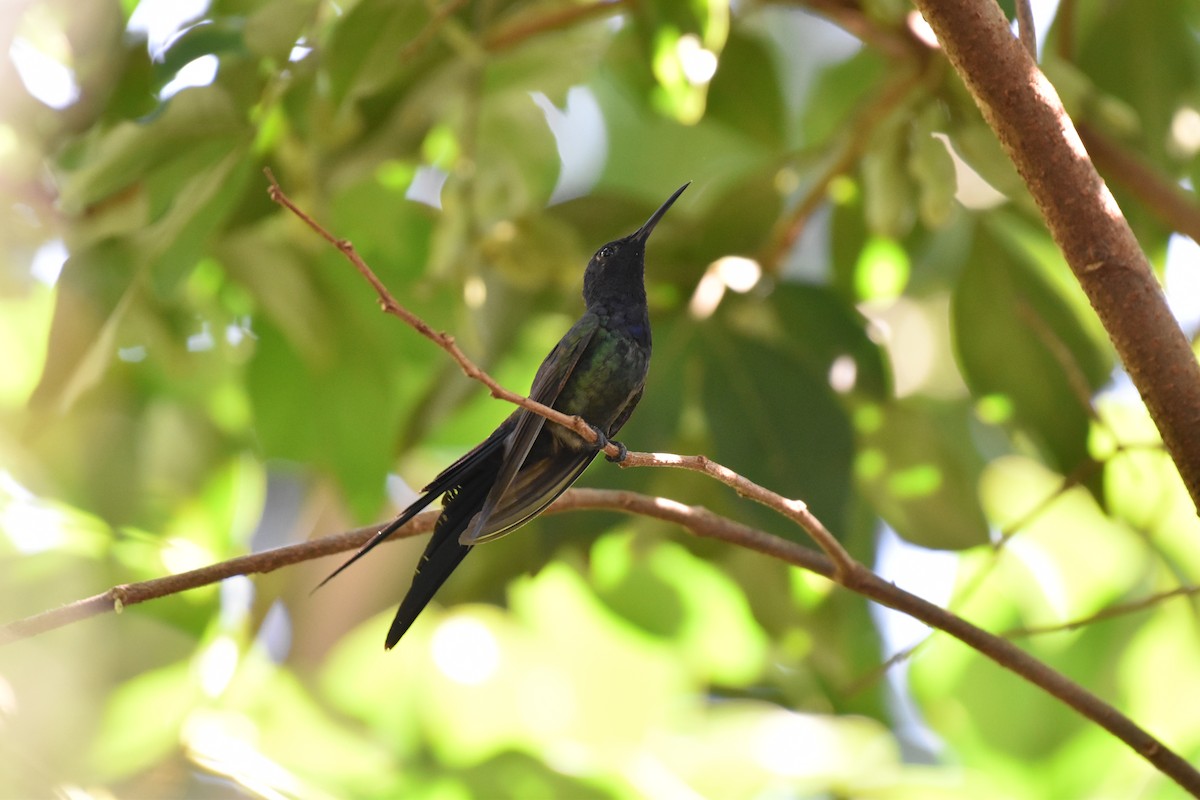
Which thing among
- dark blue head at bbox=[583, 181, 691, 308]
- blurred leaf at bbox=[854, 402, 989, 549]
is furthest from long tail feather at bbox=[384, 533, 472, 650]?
blurred leaf at bbox=[854, 402, 989, 549]

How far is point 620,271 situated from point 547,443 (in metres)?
0.61

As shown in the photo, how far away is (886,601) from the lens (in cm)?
176

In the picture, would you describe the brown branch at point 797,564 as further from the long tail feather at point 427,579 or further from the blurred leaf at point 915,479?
the blurred leaf at point 915,479

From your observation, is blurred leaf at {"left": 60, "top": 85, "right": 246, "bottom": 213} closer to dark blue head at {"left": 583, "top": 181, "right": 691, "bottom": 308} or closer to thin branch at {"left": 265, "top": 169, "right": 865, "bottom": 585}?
dark blue head at {"left": 583, "top": 181, "right": 691, "bottom": 308}

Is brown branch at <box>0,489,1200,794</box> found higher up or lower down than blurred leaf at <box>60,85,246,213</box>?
lower down

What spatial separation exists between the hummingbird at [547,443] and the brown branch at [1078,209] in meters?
0.68

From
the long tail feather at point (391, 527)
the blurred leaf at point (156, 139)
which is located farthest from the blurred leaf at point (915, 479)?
the blurred leaf at point (156, 139)

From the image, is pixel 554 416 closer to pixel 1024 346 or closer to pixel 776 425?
pixel 776 425

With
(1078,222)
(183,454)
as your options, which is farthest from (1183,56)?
(183,454)

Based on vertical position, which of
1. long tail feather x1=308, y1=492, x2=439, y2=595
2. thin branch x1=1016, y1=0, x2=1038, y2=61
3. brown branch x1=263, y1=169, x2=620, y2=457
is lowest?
long tail feather x1=308, y1=492, x2=439, y2=595

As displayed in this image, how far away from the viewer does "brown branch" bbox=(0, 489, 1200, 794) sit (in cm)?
156

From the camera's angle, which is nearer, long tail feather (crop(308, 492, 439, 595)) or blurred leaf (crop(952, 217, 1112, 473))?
long tail feather (crop(308, 492, 439, 595))

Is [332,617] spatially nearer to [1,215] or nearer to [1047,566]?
[1,215]

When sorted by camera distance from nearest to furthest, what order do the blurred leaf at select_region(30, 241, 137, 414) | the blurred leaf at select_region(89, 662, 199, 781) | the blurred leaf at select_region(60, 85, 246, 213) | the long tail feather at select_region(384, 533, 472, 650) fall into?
the long tail feather at select_region(384, 533, 472, 650), the blurred leaf at select_region(60, 85, 246, 213), the blurred leaf at select_region(30, 241, 137, 414), the blurred leaf at select_region(89, 662, 199, 781)
